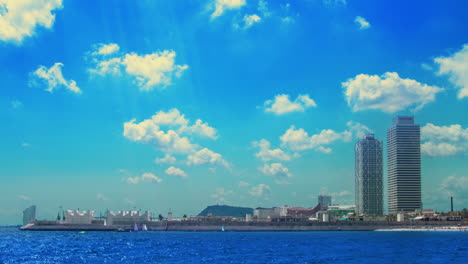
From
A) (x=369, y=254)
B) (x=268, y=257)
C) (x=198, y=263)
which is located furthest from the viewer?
(x=369, y=254)

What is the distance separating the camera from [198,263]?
8762 cm

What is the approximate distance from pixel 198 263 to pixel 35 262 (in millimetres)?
26929

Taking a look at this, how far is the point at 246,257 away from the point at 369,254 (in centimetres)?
2536

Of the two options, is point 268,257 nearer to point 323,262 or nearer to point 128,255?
point 323,262

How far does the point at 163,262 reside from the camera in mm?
88625

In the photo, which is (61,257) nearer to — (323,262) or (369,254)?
(323,262)

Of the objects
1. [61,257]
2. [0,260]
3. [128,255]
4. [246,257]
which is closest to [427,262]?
[246,257]

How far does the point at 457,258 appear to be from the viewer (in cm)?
9725

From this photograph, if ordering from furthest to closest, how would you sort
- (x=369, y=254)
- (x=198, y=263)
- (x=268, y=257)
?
(x=369, y=254), (x=268, y=257), (x=198, y=263)

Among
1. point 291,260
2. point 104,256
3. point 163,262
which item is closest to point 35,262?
point 104,256

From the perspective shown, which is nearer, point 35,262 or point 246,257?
point 35,262

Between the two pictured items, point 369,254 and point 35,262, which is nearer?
point 35,262

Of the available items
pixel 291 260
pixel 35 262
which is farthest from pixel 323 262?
pixel 35 262

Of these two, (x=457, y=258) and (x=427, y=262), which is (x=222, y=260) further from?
(x=457, y=258)
